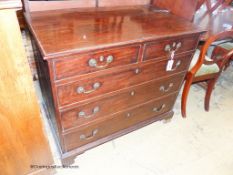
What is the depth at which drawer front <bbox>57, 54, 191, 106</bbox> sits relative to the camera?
99cm

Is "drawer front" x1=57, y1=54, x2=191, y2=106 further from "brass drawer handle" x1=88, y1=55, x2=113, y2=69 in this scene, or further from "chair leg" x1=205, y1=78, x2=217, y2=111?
"chair leg" x1=205, y1=78, x2=217, y2=111

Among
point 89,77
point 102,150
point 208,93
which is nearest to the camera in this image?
point 89,77

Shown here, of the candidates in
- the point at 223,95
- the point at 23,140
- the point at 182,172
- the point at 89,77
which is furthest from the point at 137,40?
the point at 223,95

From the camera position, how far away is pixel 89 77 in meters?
1.00

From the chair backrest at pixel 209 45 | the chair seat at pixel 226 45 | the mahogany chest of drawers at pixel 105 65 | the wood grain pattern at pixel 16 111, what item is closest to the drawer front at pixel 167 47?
the mahogany chest of drawers at pixel 105 65

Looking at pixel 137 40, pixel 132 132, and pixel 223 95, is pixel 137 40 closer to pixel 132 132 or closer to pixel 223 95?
pixel 132 132

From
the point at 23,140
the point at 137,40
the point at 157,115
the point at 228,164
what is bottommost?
the point at 228,164

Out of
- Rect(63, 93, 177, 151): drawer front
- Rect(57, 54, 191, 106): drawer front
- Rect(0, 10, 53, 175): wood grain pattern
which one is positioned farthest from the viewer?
Rect(63, 93, 177, 151): drawer front

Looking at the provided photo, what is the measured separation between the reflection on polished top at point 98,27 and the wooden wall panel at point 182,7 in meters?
0.07

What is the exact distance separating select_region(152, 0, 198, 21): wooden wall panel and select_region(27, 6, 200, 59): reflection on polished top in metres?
0.07

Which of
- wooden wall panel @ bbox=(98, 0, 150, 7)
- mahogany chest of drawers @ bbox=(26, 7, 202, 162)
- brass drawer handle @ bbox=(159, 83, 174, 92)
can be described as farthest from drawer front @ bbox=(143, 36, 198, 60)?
wooden wall panel @ bbox=(98, 0, 150, 7)

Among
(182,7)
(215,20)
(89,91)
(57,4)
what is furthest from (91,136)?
(215,20)

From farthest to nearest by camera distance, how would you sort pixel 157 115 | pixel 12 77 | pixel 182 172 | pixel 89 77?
1. pixel 157 115
2. pixel 182 172
3. pixel 89 77
4. pixel 12 77

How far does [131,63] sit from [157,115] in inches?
29.3
